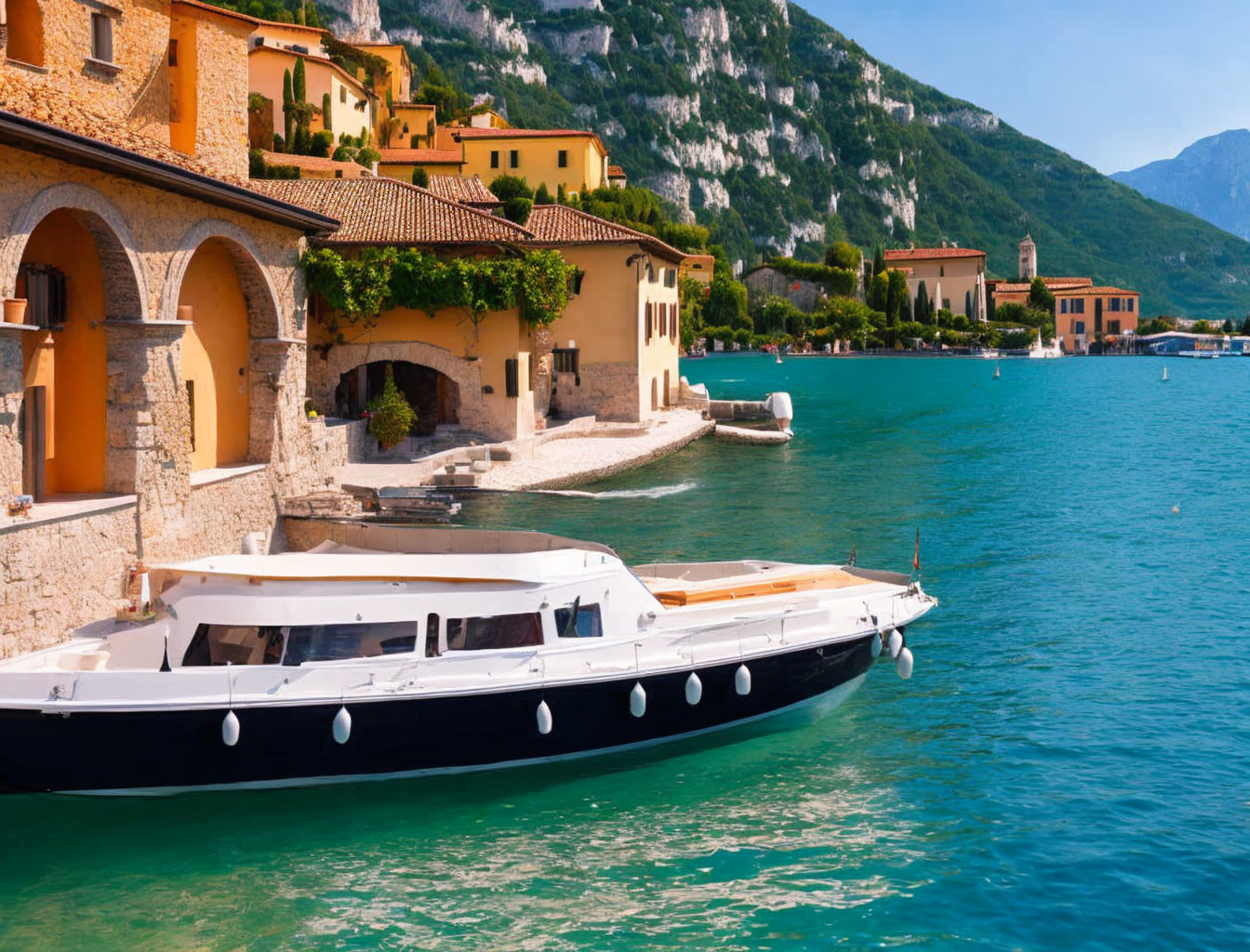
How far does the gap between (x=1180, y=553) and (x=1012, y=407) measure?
160 feet

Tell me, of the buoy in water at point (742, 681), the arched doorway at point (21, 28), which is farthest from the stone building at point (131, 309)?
the buoy in water at point (742, 681)

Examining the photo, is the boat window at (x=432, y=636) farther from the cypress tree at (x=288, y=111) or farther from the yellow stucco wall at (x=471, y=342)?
the cypress tree at (x=288, y=111)

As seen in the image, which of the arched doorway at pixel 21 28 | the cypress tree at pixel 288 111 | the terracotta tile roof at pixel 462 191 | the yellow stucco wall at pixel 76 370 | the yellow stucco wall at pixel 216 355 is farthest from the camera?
the cypress tree at pixel 288 111

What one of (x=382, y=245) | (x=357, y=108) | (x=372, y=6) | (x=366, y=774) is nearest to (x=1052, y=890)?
(x=366, y=774)

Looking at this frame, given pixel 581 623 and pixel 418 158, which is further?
pixel 418 158

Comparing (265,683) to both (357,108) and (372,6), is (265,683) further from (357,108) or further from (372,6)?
(372,6)

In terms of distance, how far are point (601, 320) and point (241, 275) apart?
76.8ft

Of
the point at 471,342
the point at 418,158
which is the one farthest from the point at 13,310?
the point at 418,158

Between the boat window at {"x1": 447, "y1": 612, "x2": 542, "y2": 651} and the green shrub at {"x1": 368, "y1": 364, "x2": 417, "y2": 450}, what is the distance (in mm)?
20529

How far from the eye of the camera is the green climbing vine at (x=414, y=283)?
33812 mm

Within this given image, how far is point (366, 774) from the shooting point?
12672mm

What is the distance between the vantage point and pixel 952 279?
6594 inches

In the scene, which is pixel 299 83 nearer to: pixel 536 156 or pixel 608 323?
pixel 536 156

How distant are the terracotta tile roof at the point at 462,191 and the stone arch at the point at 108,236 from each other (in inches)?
1190
